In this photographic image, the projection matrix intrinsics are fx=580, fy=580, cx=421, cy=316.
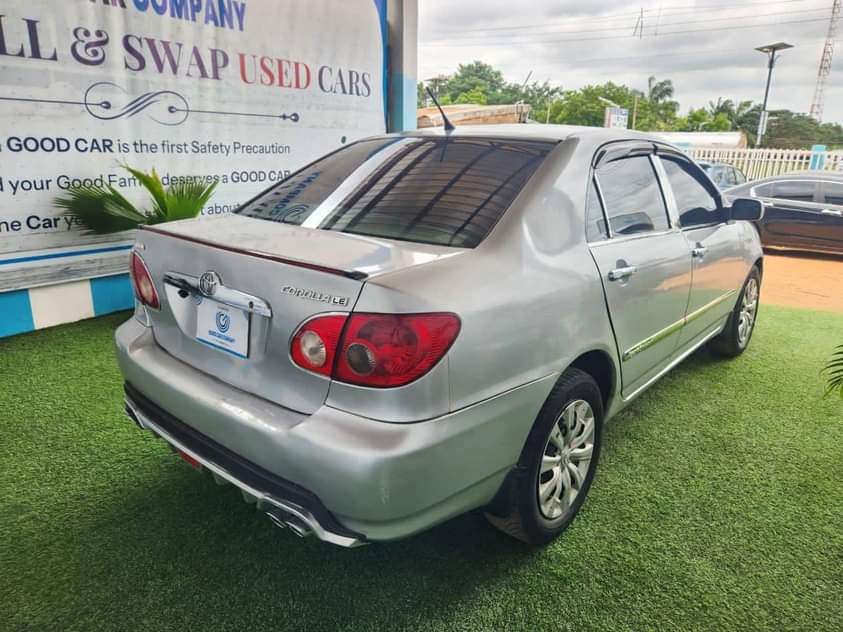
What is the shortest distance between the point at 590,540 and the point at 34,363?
348cm

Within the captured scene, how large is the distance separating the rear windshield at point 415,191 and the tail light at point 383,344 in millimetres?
405

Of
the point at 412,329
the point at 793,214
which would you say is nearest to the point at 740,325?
the point at 412,329

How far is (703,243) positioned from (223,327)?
8.14 feet

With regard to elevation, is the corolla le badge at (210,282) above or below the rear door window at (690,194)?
below

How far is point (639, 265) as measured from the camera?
2.35 metres

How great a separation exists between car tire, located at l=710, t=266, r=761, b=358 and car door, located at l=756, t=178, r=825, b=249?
6769 millimetres

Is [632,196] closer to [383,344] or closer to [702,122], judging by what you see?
[383,344]

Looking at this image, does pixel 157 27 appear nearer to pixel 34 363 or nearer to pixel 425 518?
pixel 34 363

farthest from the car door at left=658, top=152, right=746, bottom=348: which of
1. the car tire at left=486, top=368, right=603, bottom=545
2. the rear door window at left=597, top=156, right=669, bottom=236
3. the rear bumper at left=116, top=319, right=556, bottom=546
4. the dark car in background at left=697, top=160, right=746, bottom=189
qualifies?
the dark car in background at left=697, top=160, right=746, bottom=189

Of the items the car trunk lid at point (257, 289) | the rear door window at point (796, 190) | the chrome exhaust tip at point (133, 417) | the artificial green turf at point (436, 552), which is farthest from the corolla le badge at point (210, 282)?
the rear door window at point (796, 190)

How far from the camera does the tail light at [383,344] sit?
1465mm

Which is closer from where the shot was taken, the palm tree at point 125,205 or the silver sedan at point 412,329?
the silver sedan at point 412,329

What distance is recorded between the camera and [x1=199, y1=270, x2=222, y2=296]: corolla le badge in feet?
5.67

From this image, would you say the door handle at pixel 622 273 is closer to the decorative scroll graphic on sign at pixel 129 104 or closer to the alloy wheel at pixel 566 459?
the alloy wheel at pixel 566 459
